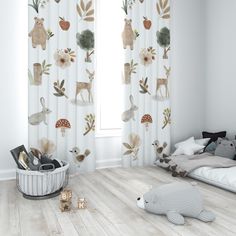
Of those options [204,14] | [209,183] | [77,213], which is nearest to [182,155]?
[209,183]

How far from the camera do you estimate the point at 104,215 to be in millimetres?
2133

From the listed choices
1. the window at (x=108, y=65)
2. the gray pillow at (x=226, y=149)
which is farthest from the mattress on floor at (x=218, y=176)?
the window at (x=108, y=65)

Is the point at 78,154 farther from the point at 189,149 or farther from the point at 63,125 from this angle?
the point at 189,149

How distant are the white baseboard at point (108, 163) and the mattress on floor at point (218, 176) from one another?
0.93 metres

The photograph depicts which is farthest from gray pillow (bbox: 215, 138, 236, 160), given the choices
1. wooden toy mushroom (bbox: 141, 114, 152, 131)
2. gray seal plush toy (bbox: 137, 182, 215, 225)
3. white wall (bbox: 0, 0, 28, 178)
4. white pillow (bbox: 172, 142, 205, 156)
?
white wall (bbox: 0, 0, 28, 178)

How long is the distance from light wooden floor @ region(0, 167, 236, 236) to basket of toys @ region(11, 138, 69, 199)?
0.28 feet

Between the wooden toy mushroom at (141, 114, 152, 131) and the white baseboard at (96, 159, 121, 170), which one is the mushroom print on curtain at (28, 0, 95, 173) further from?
the wooden toy mushroom at (141, 114, 152, 131)

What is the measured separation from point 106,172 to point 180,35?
81.9 inches

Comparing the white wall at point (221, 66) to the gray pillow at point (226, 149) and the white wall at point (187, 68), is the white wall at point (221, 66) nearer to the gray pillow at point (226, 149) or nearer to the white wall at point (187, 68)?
the white wall at point (187, 68)

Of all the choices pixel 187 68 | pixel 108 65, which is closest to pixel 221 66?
pixel 187 68

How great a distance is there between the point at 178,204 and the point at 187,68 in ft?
7.97

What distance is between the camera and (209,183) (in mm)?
2904

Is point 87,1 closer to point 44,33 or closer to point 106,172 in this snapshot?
point 44,33

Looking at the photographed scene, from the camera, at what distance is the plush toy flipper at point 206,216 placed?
2.01 m
